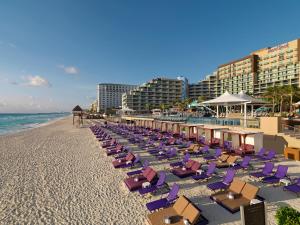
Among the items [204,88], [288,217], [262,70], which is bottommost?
[288,217]

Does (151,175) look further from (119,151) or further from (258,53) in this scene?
(258,53)

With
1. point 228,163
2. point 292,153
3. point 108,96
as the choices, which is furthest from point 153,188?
point 108,96

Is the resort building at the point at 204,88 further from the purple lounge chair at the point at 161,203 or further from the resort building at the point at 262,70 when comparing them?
the purple lounge chair at the point at 161,203

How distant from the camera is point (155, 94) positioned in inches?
3784

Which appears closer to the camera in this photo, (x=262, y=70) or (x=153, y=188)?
(x=153, y=188)

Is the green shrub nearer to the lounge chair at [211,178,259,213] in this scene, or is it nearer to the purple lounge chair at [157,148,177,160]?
the lounge chair at [211,178,259,213]

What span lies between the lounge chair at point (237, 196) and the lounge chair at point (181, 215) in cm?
101

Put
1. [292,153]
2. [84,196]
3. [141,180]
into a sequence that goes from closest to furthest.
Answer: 1. [84,196]
2. [141,180]
3. [292,153]

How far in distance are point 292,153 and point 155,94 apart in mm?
85543

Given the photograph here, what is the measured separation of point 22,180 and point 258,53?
3750 inches

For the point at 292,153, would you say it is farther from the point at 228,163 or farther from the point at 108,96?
the point at 108,96

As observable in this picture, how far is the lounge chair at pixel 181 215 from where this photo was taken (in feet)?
16.6

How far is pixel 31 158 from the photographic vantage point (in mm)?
→ 14383

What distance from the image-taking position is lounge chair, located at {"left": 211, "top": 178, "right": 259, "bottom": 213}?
19.4 ft
